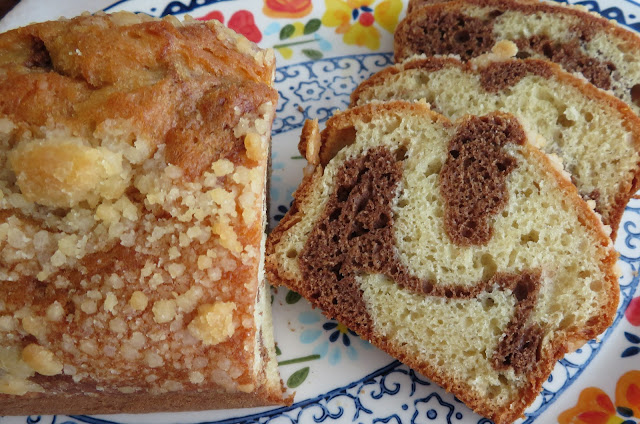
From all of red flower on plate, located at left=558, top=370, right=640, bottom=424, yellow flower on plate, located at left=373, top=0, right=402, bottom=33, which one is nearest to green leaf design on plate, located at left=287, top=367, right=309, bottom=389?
red flower on plate, located at left=558, top=370, right=640, bottom=424

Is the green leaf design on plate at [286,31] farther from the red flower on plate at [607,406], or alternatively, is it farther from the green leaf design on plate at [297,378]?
the red flower on plate at [607,406]

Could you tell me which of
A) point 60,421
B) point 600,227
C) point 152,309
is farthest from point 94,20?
point 600,227

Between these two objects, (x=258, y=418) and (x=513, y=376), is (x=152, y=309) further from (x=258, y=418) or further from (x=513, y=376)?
(x=513, y=376)

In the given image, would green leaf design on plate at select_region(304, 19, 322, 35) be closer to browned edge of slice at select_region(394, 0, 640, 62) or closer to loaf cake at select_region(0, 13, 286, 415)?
browned edge of slice at select_region(394, 0, 640, 62)

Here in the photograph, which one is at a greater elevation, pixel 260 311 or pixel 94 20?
pixel 94 20

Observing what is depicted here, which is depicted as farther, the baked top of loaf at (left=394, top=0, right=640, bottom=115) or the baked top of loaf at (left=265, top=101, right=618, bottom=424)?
the baked top of loaf at (left=394, top=0, right=640, bottom=115)

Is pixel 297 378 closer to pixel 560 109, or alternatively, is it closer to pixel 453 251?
pixel 453 251

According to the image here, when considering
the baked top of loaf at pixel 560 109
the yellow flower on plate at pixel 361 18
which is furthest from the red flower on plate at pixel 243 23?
the baked top of loaf at pixel 560 109
